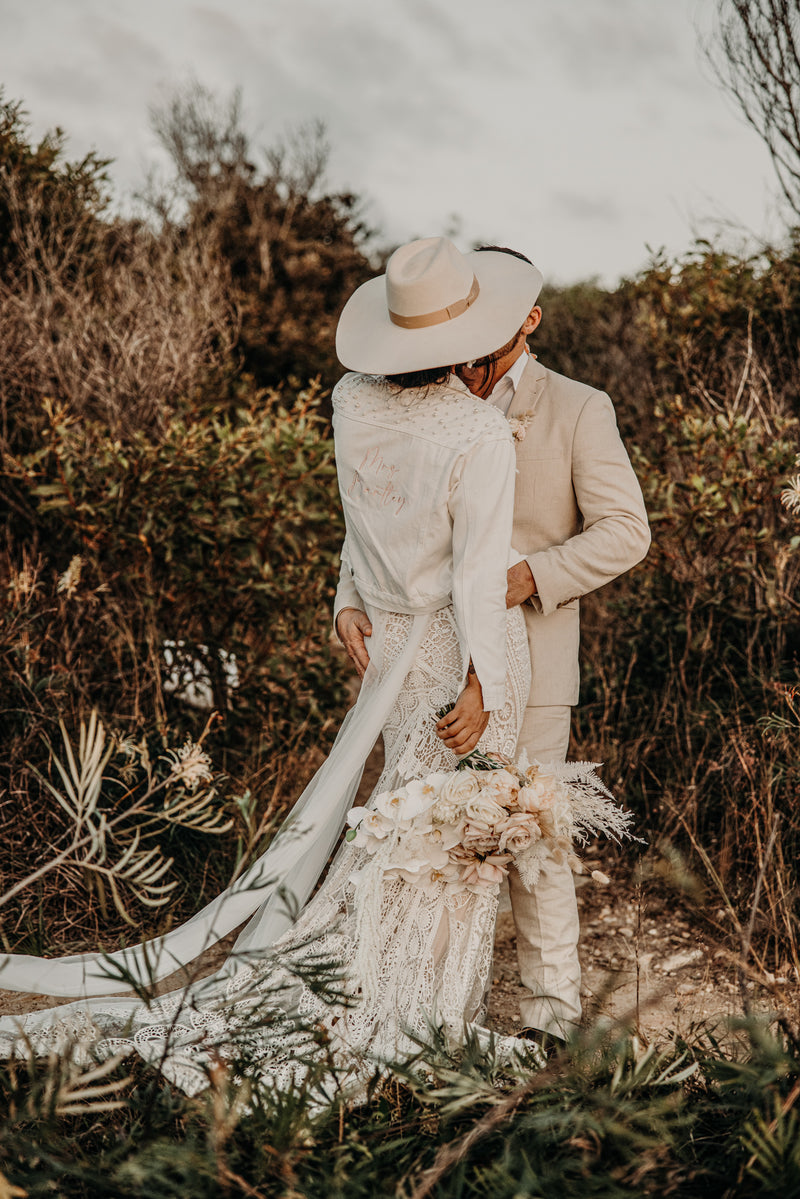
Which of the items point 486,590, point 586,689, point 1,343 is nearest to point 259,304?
point 1,343

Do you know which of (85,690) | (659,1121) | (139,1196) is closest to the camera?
(139,1196)

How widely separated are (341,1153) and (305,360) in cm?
960

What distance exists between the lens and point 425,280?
7.98ft

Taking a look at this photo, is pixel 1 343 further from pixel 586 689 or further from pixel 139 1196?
pixel 139 1196

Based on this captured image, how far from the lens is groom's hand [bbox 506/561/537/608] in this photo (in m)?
2.67

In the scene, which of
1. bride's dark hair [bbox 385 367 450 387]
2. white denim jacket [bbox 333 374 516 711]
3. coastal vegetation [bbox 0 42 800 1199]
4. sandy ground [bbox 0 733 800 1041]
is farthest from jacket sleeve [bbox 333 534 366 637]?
sandy ground [bbox 0 733 800 1041]

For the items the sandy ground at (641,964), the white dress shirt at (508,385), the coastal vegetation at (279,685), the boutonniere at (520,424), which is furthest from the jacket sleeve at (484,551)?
the sandy ground at (641,964)

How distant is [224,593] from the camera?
501 centimetres

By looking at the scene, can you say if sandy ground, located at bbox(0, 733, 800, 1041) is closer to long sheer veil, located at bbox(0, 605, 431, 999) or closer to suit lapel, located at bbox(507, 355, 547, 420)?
long sheer veil, located at bbox(0, 605, 431, 999)

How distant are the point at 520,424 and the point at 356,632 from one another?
76 cm

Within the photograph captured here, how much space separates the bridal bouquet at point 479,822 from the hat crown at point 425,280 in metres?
1.13

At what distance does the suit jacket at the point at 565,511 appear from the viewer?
2.68m

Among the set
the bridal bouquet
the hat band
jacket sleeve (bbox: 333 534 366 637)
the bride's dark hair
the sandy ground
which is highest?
the hat band

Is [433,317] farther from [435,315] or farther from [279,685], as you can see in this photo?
[279,685]
